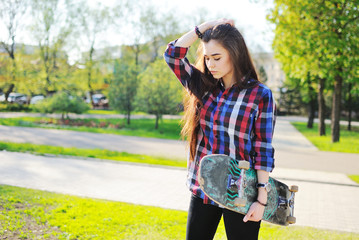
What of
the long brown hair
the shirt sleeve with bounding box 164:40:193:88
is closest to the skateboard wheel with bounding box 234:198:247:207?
the long brown hair

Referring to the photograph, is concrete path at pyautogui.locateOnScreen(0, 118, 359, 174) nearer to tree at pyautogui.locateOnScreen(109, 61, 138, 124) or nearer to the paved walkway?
the paved walkway

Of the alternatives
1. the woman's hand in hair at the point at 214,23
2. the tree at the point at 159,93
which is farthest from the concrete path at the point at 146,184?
the tree at the point at 159,93

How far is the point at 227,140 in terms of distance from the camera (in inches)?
83.7

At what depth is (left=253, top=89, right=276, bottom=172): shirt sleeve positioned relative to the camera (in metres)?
2.01

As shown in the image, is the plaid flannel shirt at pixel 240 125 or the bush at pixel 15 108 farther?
the bush at pixel 15 108

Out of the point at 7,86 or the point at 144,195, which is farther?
the point at 7,86

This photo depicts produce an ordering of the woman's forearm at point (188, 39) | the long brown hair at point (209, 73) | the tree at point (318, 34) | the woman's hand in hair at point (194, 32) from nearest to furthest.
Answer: the long brown hair at point (209, 73) < the woman's hand in hair at point (194, 32) < the woman's forearm at point (188, 39) < the tree at point (318, 34)

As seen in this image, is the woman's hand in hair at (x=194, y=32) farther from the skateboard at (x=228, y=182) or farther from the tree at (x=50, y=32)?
the tree at (x=50, y=32)

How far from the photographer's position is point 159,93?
755 inches

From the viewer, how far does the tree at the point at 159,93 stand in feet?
62.8

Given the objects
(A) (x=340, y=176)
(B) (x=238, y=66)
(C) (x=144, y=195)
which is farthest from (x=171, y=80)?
(B) (x=238, y=66)

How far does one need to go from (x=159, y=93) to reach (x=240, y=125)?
17.3 m

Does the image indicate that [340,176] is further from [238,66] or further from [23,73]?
[23,73]

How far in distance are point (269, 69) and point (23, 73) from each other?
72973mm
